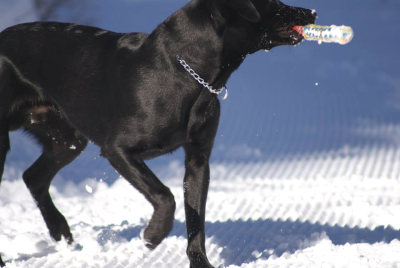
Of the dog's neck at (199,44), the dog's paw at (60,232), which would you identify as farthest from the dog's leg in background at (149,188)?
the dog's paw at (60,232)

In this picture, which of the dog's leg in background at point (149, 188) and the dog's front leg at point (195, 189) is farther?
the dog's front leg at point (195, 189)

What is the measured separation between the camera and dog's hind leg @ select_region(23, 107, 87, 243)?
3613 millimetres

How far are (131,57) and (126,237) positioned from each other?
1.35m

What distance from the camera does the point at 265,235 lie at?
12.6 feet

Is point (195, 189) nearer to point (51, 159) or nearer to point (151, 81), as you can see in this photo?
point (151, 81)

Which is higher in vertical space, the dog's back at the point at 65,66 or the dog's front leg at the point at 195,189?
the dog's back at the point at 65,66

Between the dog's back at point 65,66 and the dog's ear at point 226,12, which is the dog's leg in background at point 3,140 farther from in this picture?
the dog's ear at point 226,12

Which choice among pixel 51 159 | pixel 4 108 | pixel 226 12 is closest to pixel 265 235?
pixel 51 159

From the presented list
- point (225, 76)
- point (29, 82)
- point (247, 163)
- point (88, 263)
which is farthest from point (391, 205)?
point (29, 82)

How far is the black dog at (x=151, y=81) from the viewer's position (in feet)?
9.11

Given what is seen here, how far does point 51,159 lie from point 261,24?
5.68 feet

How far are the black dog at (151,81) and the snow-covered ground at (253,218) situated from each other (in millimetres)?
477

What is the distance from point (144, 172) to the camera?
9.16ft

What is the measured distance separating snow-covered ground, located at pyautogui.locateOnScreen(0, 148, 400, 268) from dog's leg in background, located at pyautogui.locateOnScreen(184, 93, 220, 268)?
0.77ft
